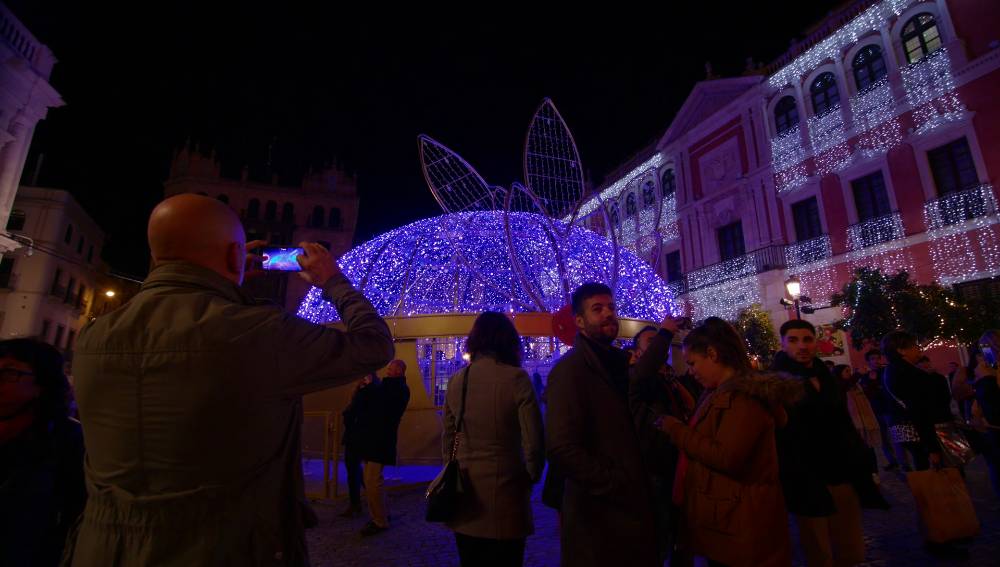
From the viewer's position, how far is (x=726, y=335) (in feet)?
9.03

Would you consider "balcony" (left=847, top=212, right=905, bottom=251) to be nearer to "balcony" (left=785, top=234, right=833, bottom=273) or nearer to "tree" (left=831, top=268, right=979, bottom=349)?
"balcony" (left=785, top=234, right=833, bottom=273)

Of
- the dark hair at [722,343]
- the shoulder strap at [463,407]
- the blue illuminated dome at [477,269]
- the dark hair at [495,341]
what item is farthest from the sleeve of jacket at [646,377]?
the blue illuminated dome at [477,269]

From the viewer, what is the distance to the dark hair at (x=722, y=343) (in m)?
2.65

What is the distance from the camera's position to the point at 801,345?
3.66 m

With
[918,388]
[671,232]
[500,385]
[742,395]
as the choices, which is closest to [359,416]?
[500,385]

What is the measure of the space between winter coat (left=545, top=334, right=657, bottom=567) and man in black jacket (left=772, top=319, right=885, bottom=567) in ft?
4.73

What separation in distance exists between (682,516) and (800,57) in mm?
21818

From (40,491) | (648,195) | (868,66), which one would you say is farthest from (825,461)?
(648,195)

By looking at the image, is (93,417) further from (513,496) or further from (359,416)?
(359,416)

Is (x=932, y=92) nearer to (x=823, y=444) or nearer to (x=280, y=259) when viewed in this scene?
(x=823, y=444)

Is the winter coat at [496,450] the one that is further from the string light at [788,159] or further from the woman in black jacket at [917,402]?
the string light at [788,159]

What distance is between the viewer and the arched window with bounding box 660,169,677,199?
24298mm

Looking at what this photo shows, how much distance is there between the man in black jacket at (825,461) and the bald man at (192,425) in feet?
10.2

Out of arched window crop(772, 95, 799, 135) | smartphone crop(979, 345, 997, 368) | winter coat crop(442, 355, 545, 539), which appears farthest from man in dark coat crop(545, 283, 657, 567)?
arched window crop(772, 95, 799, 135)
